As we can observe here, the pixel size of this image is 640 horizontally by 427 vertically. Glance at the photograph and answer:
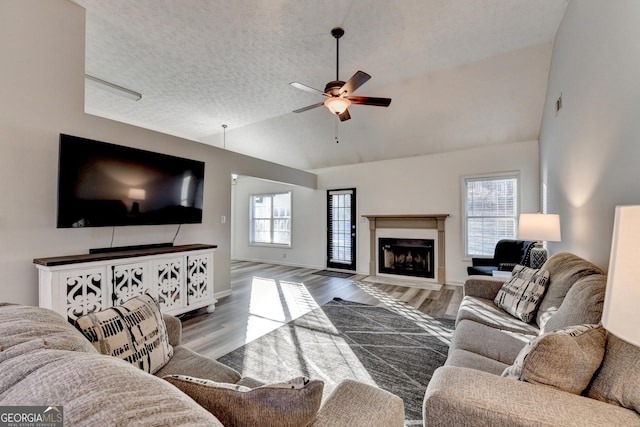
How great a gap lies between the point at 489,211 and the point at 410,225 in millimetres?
1425

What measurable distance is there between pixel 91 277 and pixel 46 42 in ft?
7.56

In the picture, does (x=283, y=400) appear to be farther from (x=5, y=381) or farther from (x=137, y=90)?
(x=137, y=90)

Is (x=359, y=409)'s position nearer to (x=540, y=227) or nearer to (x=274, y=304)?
(x=540, y=227)

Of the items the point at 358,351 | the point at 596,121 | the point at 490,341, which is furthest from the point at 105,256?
the point at 596,121

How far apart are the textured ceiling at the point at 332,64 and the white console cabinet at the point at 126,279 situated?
247 centimetres

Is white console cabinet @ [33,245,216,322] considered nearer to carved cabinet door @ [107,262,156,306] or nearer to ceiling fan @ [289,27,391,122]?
carved cabinet door @ [107,262,156,306]

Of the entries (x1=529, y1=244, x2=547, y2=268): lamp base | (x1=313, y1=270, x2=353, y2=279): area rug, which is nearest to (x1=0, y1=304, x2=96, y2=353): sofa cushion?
(x1=529, y1=244, x2=547, y2=268): lamp base

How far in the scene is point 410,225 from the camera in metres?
5.77

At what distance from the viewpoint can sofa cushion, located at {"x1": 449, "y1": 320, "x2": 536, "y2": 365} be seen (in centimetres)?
167

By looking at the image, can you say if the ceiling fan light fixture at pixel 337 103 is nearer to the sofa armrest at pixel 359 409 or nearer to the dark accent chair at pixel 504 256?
the sofa armrest at pixel 359 409

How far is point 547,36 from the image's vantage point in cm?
328

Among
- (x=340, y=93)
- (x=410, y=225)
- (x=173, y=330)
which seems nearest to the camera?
(x=173, y=330)

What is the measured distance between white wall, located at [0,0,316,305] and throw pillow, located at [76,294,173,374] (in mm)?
2047

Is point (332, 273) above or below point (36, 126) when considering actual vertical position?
below
